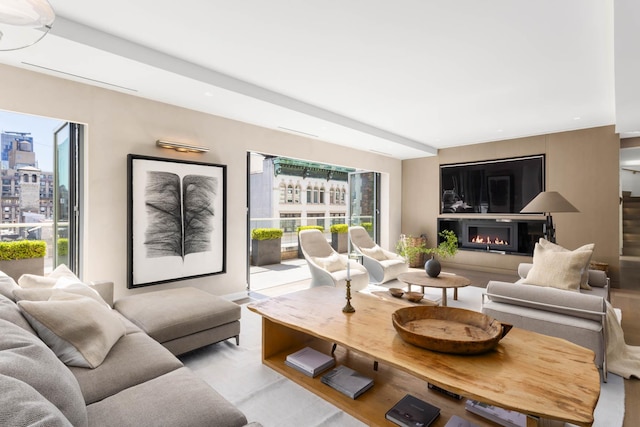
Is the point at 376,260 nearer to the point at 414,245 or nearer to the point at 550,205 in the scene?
the point at 414,245

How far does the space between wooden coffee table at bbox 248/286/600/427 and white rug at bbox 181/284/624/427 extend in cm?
19

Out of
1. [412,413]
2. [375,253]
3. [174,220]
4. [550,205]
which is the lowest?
[412,413]

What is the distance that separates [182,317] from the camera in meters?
2.56

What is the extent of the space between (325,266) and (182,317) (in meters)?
2.38

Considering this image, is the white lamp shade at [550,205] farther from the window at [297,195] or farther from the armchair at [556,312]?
the window at [297,195]

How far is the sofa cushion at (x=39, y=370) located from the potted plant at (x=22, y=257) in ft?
7.68

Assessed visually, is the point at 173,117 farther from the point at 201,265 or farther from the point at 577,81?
the point at 577,81

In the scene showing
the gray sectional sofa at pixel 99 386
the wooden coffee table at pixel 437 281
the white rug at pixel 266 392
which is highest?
the gray sectional sofa at pixel 99 386

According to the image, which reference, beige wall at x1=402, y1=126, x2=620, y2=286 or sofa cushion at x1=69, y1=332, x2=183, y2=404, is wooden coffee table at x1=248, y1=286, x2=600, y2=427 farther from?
beige wall at x1=402, y1=126, x2=620, y2=286

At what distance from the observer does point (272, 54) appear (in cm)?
301

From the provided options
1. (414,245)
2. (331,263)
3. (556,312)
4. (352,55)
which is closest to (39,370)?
(352,55)

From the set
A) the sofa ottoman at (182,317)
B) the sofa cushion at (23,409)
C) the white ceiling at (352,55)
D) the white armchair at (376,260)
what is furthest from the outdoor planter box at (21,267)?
the white armchair at (376,260)

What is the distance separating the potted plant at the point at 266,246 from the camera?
7355 millimetres

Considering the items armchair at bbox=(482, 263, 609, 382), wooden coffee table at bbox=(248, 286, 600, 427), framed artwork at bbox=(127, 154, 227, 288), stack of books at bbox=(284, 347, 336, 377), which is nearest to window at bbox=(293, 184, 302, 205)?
framed artwork at bbox=(127, 154, 227, 288)
